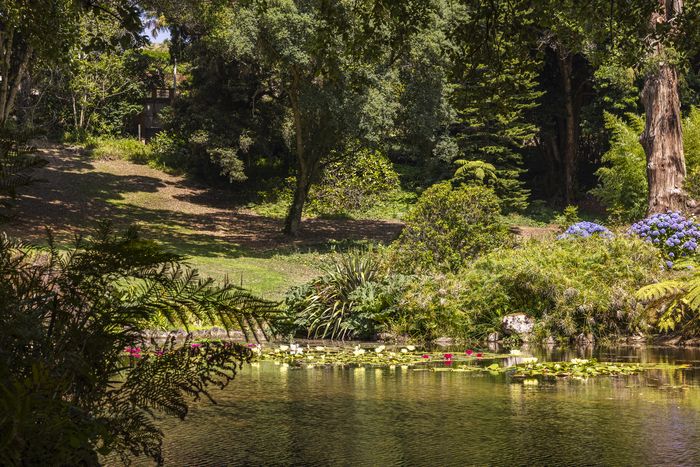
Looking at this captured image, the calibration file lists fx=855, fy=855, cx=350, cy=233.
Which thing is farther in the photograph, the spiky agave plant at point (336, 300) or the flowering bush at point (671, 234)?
the flowering bush at point (671, 234)

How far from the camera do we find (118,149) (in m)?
37.0

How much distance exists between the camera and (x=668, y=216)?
16.0m

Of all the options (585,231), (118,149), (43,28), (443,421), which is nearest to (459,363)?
(443,421)

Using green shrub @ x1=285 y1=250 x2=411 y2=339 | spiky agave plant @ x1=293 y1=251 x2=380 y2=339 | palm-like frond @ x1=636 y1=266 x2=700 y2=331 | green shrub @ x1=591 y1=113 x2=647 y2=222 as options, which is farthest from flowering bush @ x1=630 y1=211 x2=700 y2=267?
green shrub @ x1=591 y1=113 x2=647 y2=222

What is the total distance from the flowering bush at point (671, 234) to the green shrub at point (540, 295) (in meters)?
2.01

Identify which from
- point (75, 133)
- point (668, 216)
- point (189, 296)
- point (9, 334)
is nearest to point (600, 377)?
point (189, 296)

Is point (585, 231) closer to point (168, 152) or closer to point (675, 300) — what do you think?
point (675, 300)

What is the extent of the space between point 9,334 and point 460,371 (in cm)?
612

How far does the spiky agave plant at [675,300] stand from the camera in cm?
996

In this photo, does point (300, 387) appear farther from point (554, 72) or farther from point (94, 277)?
point (554, 72)

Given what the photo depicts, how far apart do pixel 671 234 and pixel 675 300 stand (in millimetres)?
5821

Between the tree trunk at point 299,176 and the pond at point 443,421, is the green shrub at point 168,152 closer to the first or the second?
the tree trunk at point 299,176

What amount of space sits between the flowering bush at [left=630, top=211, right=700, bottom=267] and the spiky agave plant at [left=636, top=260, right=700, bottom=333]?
3824mm

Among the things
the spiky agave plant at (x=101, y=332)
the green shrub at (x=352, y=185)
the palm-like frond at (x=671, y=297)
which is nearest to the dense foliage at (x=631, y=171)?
the green shrub at (x=352, y=185)
